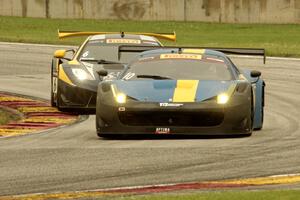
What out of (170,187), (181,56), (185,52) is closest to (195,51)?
(185,52)

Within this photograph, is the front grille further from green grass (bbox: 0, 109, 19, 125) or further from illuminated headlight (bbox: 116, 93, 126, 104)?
green grass (bbox: 0, 109, 19, 125)

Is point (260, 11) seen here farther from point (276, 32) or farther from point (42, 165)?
point (42, 165)

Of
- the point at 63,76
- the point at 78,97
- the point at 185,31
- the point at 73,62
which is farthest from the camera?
the point at 185,31

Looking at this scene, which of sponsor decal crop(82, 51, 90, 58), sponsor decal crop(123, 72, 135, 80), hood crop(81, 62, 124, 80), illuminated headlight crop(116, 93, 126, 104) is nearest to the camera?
illuminated headlight crop(116, 93, 126, 104)

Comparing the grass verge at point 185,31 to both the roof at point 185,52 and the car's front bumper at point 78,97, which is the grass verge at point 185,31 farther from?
the roof at point 185,52

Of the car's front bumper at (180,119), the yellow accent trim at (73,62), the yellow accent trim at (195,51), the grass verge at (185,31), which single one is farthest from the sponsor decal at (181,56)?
the grass verge at (185,31)

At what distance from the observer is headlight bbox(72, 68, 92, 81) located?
55.3 ft

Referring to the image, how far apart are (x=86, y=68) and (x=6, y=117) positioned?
144 centimetres

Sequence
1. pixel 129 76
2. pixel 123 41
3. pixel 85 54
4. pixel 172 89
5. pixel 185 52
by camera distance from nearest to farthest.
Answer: pixel 172 89 → pixel 129 76 → pixel 185 52 → pixel 85 54 → pixel 123 41

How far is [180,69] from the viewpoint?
13.9 metres

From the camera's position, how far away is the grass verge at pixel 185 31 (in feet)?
120

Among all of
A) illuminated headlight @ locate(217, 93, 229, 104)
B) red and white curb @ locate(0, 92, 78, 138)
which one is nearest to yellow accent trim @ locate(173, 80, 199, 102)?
illuminated headlight @ locate(217, 93, 229, 104)

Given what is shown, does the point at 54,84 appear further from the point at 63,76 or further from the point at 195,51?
the point at 195,51

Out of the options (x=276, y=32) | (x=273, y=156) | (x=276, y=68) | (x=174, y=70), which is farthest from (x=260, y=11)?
(x=273, y=156)
